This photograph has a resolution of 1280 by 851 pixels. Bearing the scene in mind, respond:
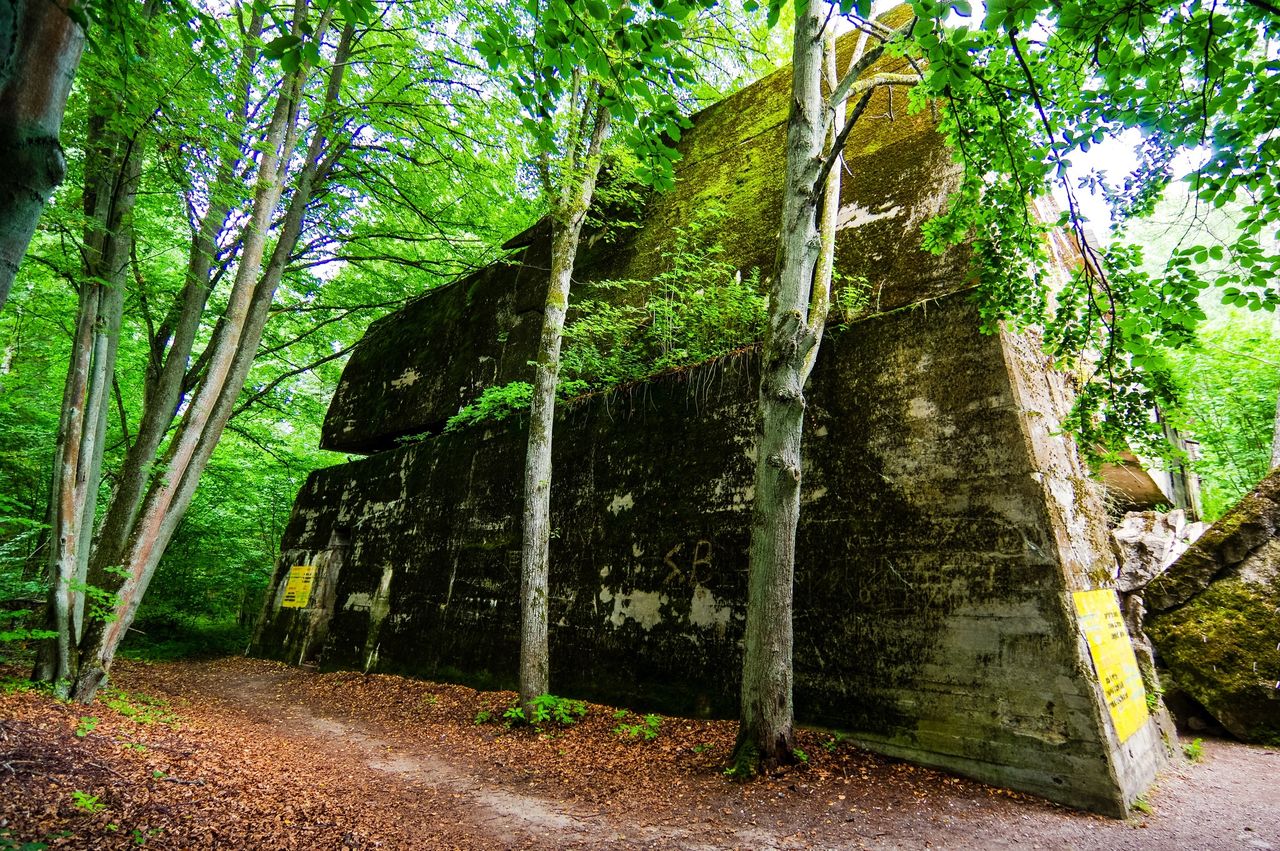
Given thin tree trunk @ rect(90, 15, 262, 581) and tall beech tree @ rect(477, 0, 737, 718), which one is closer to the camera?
tall beech tree @ rect(477, 0, 737, 718)

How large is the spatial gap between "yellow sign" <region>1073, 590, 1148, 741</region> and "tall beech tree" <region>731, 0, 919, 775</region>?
6.36ft

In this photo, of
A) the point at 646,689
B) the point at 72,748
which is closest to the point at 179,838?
the point at 72,748

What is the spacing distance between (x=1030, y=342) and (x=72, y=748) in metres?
6.85

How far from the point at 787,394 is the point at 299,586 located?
9.34 meters

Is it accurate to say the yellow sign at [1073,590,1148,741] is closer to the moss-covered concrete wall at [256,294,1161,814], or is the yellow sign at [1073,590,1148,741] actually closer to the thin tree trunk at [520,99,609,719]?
the moss-covered concrete wall at [256,294,1161,814]

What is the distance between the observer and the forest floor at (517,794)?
271 cm

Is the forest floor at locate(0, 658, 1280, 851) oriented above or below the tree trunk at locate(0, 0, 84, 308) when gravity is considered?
below

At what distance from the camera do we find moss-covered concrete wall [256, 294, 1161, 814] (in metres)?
3.78

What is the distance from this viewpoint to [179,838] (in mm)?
2492

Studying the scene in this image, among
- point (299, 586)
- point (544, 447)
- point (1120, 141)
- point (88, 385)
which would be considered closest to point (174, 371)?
point (88, 385)

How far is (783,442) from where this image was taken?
4117 millimetres

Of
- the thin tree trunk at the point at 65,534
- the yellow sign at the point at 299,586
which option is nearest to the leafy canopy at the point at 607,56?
the thin tree trunk at the point at 65,534

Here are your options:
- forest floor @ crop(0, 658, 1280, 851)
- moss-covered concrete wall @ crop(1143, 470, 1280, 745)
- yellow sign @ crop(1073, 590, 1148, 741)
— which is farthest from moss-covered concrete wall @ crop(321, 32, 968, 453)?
moss-covered concrete wall @ crop(1143, 470, 1280, 745)

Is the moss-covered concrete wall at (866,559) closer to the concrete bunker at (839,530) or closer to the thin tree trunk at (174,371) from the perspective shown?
the concrete bunker at (839,530)
